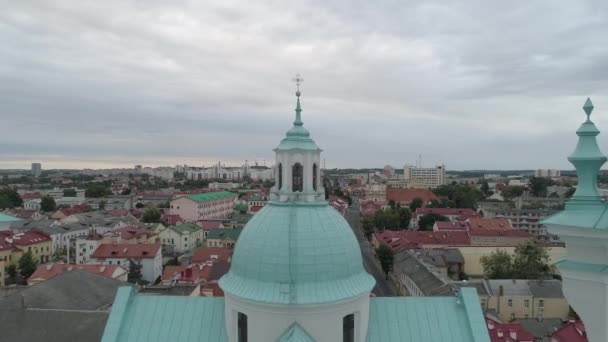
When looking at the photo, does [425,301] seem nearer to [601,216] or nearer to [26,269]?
[601,216]

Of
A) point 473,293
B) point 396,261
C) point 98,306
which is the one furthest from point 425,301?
point 396,261

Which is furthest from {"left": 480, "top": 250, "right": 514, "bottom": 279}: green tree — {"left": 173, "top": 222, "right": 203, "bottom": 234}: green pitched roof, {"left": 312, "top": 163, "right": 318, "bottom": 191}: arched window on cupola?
{"left": 173, "top": 222, "right": 203, "bottom": 234}: green pitched roof

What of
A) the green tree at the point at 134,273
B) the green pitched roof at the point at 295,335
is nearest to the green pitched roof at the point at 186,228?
the green tree at the point at 134,273

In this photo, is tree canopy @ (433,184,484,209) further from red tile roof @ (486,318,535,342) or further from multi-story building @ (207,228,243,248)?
red tile roof @ (486,318,535,342)

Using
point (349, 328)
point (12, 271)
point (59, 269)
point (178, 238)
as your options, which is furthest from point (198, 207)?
point (349, 328)

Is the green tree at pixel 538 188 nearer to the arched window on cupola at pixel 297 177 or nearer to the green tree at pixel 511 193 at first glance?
the green tree at pixel 511 193

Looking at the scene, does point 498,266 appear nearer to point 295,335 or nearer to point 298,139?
point 298,139
